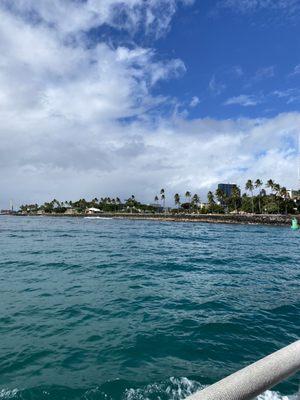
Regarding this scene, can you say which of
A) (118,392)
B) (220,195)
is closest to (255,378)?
(118,392)

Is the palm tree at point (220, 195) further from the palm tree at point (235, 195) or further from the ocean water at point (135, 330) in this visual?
the ocean water at point (135, 330)

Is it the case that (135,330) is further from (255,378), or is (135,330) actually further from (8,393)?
(255,378)

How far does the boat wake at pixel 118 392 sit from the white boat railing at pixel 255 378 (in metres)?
4.39

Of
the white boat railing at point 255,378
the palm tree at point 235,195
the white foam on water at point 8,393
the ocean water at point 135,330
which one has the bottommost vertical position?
the ocean water at point 135,330

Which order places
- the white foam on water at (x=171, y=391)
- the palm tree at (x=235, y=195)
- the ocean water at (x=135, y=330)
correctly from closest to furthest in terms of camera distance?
the white foam on water at (x=171, y=391), the ocean water at (x=135, y=330), the palm tree at (x=235, y=195)

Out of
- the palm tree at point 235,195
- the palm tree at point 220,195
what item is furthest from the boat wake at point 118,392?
the palm tree at point 220,195

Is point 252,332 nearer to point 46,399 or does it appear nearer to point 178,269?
point 46,399

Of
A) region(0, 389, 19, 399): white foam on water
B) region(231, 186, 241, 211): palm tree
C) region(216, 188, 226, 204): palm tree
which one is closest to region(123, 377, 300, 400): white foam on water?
region(0, 389, 19, 399): white foam on water

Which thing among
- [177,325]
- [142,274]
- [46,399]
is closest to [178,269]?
[142,274]

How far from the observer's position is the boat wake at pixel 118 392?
5.89 metres

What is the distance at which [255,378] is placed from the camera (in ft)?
6.30

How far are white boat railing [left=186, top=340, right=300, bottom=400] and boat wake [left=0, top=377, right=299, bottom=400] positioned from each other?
4.39m

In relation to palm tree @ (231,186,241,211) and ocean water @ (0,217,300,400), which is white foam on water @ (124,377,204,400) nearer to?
ocean water @ (0,217,300,400)

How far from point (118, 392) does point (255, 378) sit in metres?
4.98
